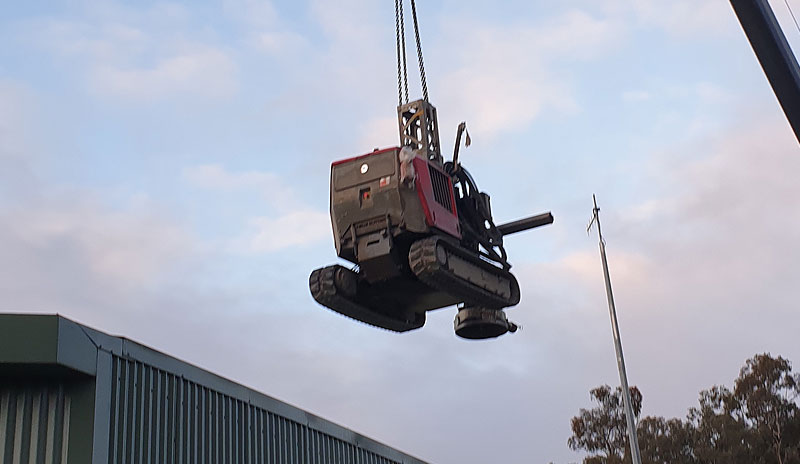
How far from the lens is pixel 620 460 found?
165 feet

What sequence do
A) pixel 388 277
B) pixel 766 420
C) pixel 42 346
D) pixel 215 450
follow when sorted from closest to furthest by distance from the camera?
pixel 42 346
pixel 215 450
pixel 388 277
pixel 766 420

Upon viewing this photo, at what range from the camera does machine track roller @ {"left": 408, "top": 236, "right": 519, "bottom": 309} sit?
609 inches

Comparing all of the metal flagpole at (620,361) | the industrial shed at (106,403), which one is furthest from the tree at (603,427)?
the industrial shed at (106,403)

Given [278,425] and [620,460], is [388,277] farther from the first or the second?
[620,460]

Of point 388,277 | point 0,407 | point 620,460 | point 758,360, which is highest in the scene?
point 758,360

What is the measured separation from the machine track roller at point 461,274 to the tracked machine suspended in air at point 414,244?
2 centimetres

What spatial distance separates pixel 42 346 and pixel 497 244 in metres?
8.35

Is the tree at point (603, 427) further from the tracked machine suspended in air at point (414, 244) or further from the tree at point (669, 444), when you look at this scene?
the tracked machine suspended in air at point (414, 244)

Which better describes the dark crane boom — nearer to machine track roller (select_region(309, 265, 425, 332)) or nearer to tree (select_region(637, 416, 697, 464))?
Result: machine track roller (select_region(309, 265, 425, 332))

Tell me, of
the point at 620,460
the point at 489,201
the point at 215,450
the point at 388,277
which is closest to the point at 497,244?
the point at 489,201

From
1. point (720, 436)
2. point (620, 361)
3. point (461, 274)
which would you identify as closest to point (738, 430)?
point (720, 436)

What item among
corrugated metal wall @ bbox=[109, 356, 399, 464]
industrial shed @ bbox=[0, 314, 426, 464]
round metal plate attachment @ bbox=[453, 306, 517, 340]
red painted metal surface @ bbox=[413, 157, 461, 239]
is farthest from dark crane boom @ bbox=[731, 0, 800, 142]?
corrugated metal wall @ bbox=[109, 356, 399, 464]

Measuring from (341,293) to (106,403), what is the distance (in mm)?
4888

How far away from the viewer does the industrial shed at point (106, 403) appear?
11750 millimetres
